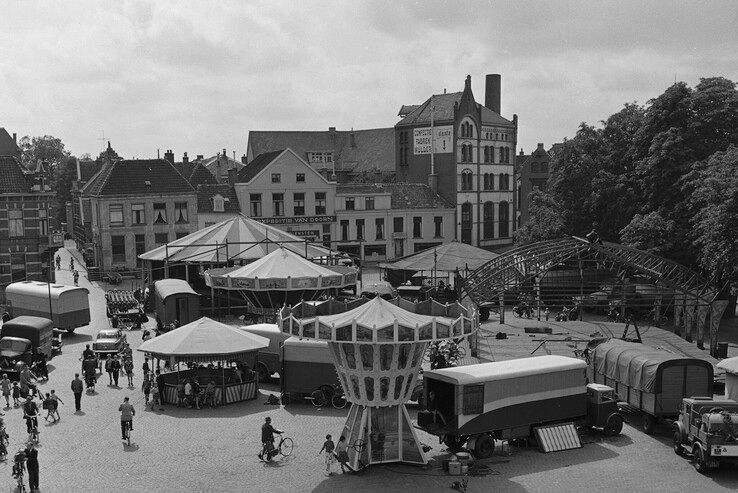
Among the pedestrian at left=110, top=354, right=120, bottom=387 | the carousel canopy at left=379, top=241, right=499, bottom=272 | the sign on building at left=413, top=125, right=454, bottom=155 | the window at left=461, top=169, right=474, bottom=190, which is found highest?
the sign on building at left=413, top=125, right=454, bottom=155

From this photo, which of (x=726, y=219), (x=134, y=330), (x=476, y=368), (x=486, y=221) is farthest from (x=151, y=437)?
(x=486, y=221)

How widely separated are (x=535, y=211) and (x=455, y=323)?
1578 inches

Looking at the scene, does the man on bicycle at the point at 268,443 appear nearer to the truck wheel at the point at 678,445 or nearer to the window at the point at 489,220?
the truck wheel at the point at 678,445

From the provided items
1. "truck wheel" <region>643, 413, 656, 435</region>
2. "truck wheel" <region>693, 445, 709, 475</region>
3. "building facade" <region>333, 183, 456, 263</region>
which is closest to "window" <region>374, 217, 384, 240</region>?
"building facade" <region>333, 183, 456, 263</region>

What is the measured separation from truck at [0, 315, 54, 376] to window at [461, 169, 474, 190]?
180ft

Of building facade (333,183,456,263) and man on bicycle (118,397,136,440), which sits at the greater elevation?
building facade (333,183,456,263)

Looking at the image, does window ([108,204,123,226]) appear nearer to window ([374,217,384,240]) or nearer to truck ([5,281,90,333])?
window ([374,217,384,240])

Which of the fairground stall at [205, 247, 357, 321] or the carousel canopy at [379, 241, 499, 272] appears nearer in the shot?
the fairground stall at [205, 247, 357, 321]

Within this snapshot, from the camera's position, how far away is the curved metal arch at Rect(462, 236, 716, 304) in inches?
1577

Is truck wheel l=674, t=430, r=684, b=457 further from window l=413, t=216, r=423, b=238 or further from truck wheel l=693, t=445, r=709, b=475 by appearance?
window l=413, t=216, r=423, b=238

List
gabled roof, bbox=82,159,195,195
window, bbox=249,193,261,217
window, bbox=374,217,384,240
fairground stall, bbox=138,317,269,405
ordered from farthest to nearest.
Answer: window, bbox=374,217,384,240 < window, bbox=249,193,261,217 < gabled roof, bbox=82,159,195,195 < fairground stall, bbox=138,317,269,405

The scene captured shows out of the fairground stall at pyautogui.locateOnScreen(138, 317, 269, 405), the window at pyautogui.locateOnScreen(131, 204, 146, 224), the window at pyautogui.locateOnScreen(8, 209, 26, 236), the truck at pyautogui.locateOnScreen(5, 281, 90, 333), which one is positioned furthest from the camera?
the window at pyautogui.locateOnScreen(131, 204, 146, 224)

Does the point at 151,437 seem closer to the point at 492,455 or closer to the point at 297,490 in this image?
the point at 297,490

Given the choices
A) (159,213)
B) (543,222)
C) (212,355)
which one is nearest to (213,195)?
(159,213)
